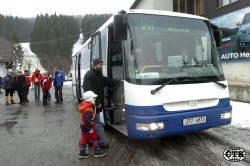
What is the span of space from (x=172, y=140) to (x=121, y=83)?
175cm

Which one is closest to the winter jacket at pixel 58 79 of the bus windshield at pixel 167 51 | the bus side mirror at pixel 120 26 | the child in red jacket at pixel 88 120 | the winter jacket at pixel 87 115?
the child in red jacket at pixel 88 120

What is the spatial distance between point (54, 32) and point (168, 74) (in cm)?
8358

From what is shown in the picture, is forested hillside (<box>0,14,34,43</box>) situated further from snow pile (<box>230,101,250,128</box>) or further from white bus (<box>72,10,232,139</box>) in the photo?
white bus (<box>72,10,232,139</box>)

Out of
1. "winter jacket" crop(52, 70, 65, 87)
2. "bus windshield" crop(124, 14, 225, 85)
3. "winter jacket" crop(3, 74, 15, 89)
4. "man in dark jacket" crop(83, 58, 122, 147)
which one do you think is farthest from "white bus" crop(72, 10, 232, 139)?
"winter jacket" crop(3, 74, 15, 89)

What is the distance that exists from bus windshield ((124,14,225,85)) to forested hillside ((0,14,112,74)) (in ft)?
215

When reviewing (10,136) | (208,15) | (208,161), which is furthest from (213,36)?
(208,15)

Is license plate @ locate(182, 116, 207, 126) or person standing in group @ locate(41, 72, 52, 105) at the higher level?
person standing in group @ locate(41, 72, 52, 105)

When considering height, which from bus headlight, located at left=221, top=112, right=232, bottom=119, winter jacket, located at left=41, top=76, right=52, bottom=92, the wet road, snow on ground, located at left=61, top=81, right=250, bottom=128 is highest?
winter jacket, located at left=41, top=76, right=52, bottom=92

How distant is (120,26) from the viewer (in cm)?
416

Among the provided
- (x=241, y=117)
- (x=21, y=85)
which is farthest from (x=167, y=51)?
(x=21, y=85)

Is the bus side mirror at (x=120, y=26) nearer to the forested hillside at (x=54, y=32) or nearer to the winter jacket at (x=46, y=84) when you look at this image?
→ the winter jacket at (x=46, y=84)

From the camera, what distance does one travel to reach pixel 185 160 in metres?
4.07

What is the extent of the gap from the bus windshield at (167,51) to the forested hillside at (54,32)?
215 ft

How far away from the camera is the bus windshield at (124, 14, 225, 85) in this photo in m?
4.21
